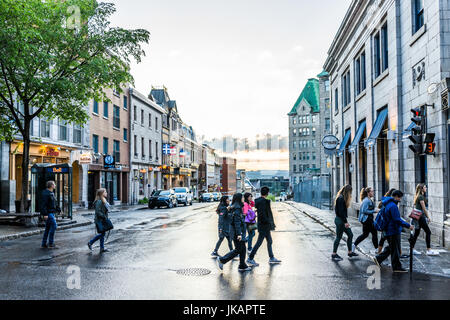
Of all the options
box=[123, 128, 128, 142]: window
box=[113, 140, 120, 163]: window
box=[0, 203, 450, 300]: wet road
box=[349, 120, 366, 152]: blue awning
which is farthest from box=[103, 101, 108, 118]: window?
box=[0, 203, 450, 300]: wet road

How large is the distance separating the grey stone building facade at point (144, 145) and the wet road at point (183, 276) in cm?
3079

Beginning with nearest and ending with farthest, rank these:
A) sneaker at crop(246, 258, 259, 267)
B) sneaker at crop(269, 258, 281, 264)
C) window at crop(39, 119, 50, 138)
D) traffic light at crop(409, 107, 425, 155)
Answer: sneaker at crop(246, 258, 259, 267) < sneaker at crop(269, 258, 281, 264) < traffic light at crop(409, 107, 425, 155) < window at crop(39, 119, 50, 138)

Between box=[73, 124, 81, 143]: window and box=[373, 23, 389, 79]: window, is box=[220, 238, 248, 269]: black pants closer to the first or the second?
box=[373, 23, 389, 79]: window

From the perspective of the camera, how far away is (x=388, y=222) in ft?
28.7

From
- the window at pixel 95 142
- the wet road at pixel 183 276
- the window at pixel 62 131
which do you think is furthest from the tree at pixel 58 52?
the window at pixel 95 142

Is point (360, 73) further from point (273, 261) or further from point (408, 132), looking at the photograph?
point (273, 261)

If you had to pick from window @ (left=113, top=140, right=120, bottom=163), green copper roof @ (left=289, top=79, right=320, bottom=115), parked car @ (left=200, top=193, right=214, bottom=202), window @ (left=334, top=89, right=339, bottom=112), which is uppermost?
green copper roof @ (left=289, top=79, right=320, bottom=115)

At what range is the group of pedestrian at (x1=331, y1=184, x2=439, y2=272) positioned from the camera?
8.70 m

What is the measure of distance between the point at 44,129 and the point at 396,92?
2118cm

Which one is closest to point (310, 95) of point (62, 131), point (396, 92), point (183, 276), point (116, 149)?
point (116, 149)

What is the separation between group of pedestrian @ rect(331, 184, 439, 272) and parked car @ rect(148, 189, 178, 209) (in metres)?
25.4

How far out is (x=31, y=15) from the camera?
15656mm

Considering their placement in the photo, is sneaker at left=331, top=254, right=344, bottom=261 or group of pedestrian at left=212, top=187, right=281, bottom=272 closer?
group of pedestrian at left=212, top=187, right=281, bottom=272

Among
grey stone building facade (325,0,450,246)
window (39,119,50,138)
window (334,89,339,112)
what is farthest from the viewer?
window (334,89,339,112)
